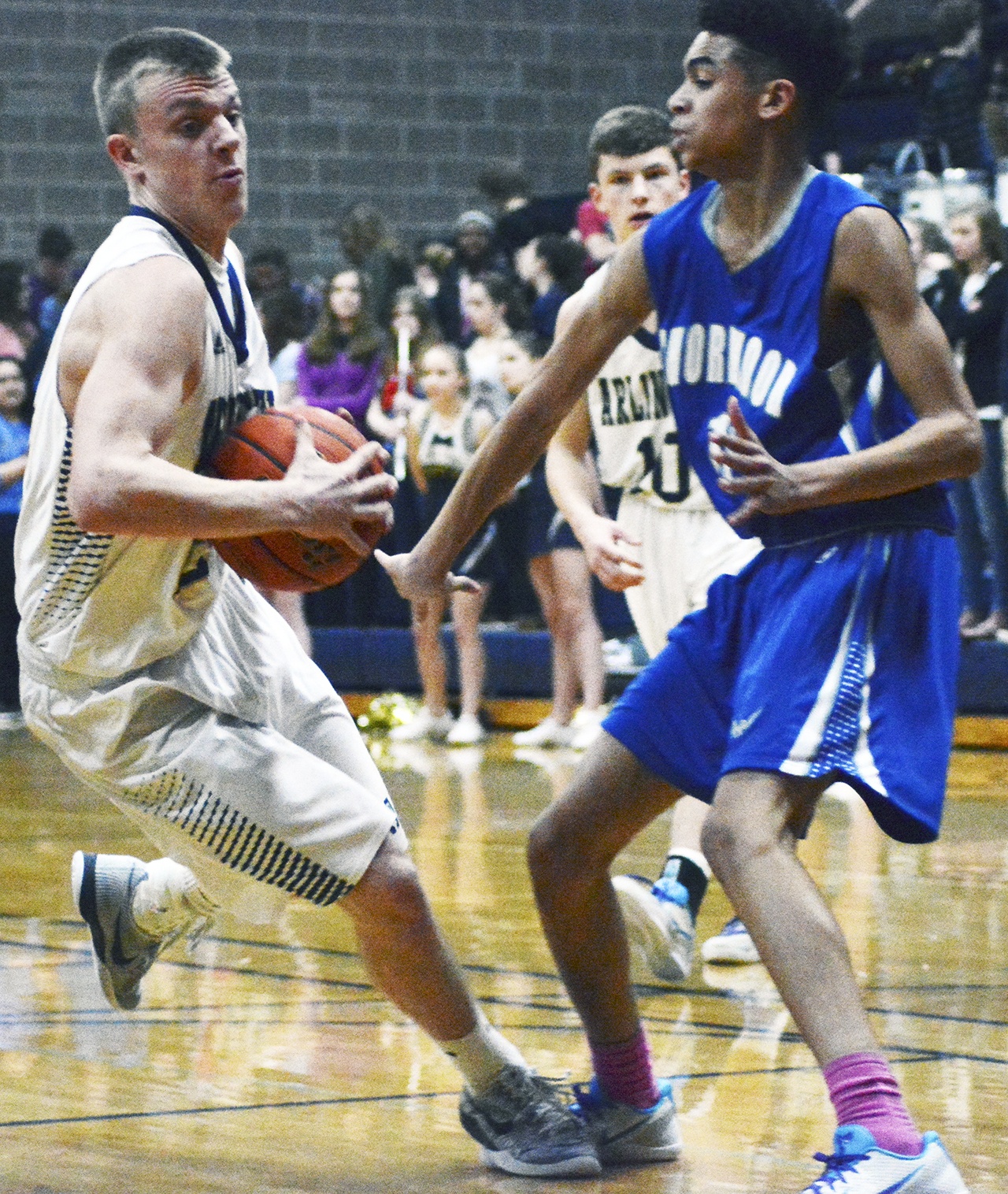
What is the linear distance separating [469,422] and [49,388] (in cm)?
576

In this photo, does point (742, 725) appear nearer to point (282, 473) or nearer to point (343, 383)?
point (282, 473)

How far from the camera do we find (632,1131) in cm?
289

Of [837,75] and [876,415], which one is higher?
[837,75]

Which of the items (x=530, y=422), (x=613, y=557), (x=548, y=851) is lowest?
(x=548, y=851)

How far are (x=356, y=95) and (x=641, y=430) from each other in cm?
1022

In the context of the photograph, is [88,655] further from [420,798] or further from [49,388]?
[420,798]

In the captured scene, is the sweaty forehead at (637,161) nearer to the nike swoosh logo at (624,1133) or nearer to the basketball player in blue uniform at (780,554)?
the basketball player in blue uniform at (780,554)

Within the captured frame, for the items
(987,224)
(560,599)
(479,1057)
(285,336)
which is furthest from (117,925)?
(285,336)

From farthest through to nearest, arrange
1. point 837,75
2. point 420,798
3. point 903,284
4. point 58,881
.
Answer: point 420,798 < point 58,881 < point 837,75 < point 903,284

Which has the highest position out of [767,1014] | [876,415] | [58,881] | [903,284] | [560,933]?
[903,284]

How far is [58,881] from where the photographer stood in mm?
5195

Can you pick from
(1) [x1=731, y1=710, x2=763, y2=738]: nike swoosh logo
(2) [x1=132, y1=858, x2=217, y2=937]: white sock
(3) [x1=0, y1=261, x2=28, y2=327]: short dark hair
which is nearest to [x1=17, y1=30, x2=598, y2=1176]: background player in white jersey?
(2) [x1=132, y1=858, x2=217, y2=937]: white sock

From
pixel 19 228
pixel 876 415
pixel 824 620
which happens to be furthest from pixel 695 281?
pixel 19 228

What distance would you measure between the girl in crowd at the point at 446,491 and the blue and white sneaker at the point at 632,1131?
18.4ft
